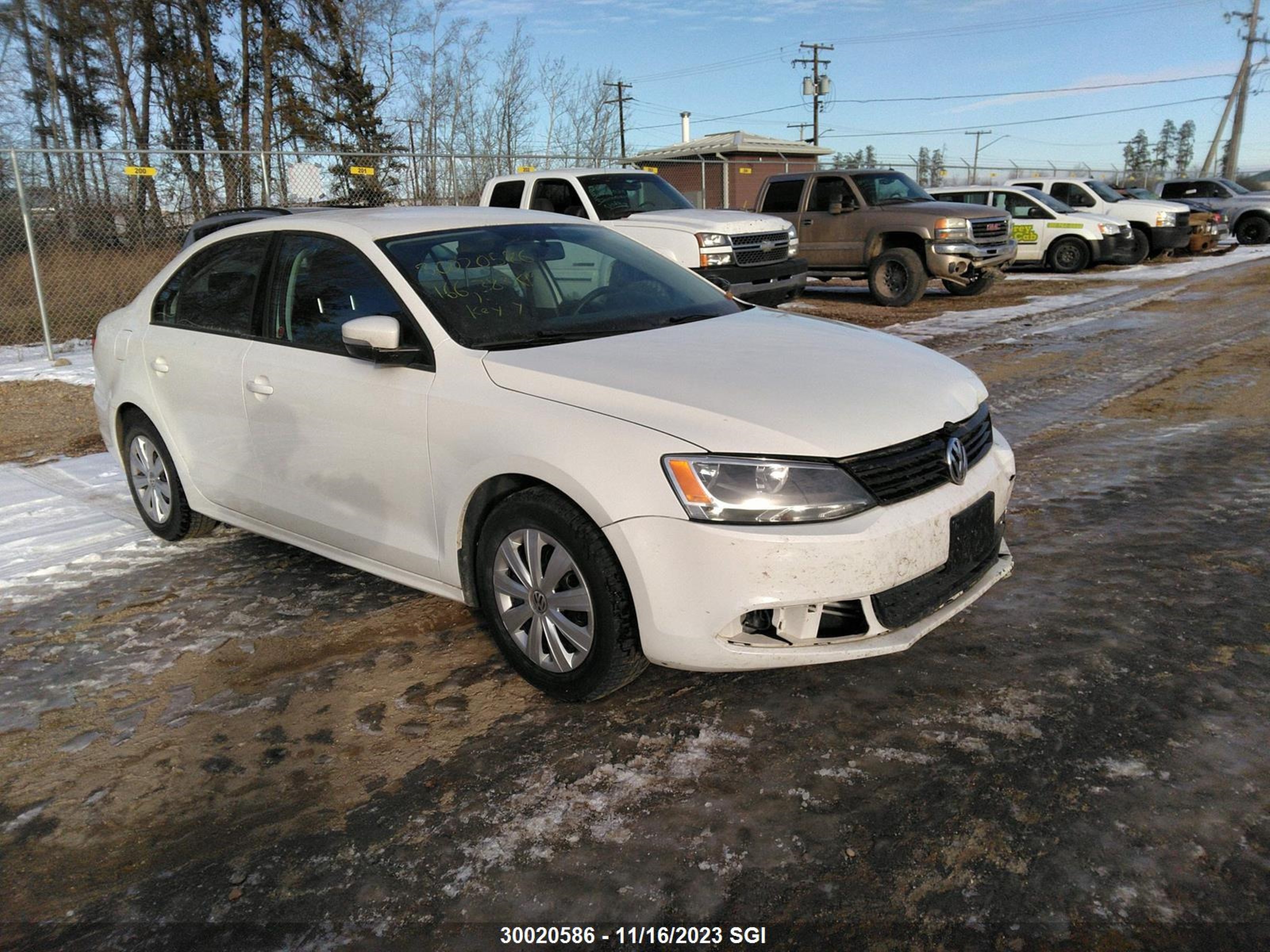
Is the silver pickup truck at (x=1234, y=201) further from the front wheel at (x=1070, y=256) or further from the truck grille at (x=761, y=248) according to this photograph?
the truck grille at (x=761, y=248)

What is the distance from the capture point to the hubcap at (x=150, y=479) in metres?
5.27

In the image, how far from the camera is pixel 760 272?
40.6 feet

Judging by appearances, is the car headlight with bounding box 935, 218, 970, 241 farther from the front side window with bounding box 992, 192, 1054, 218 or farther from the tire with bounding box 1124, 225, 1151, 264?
the tire with bounding box 1124, 225, 1151, 264

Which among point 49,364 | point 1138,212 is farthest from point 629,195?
point 1138,212

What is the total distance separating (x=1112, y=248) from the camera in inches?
785

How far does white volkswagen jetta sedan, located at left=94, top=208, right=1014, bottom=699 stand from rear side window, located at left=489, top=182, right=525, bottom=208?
7.92m

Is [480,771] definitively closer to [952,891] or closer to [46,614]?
[952,891]

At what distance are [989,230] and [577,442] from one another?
1425cm

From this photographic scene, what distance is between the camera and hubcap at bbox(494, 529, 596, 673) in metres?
3.24

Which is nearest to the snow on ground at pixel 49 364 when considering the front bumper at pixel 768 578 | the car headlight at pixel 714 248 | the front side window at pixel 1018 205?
the car headlight at pixel 714 248

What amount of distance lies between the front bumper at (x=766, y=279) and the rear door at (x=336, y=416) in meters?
7.49

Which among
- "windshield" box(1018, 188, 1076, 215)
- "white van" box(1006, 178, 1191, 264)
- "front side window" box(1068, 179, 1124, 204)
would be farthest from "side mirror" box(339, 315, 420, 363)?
"front side window" box(1068, 179, 1124, 204)

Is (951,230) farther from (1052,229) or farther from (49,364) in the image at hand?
(49,364)

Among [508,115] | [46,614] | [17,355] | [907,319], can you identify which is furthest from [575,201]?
[508,115]
